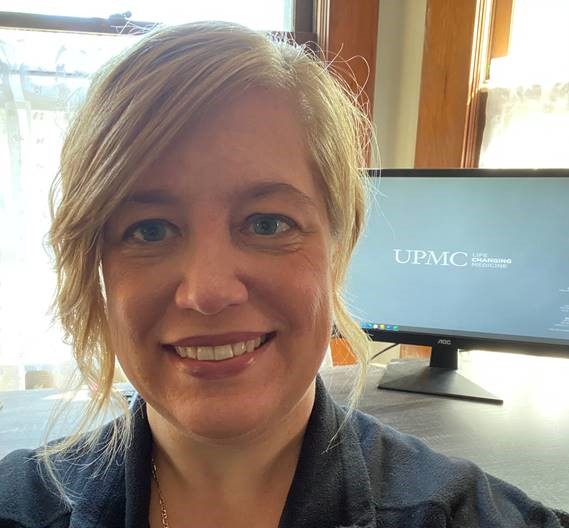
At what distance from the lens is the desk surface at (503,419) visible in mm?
840

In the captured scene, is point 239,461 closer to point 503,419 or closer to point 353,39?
point 503,419

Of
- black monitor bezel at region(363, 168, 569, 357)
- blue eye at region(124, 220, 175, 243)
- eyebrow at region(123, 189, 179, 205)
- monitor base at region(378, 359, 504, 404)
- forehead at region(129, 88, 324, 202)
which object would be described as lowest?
monitor base at region(378, 359, 504, 404)

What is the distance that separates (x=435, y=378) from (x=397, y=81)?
108 centimetres

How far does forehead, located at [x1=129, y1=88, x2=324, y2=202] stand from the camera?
0.54 metres

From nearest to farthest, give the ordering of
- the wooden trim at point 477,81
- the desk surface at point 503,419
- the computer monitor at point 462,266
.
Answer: the desk surface at point 503,419
the computer monitor at point 462,266
the wooden trim at point 477,81

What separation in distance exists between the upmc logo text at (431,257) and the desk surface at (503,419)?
27 centimetres

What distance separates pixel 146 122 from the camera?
0.54 metres

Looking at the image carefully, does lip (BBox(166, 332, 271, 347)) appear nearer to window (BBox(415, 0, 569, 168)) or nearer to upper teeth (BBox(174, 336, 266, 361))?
upper teeth (BBox(174, 336, 266, 361))

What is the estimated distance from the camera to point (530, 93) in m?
1.54

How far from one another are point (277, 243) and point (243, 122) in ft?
0.41

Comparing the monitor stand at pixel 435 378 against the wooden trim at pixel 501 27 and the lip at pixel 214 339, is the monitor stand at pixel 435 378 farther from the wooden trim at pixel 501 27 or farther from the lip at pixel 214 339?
the wooden trim at pixel 501 27

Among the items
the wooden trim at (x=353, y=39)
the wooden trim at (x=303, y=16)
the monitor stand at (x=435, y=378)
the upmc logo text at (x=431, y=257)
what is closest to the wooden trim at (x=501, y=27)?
the wooden trim at (x=353, y=39)

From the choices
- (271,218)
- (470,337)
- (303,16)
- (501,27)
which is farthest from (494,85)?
(271,218)

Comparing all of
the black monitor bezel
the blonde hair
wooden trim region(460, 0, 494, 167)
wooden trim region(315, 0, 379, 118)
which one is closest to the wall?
wooden trim region(315, 0, 379, 118)
